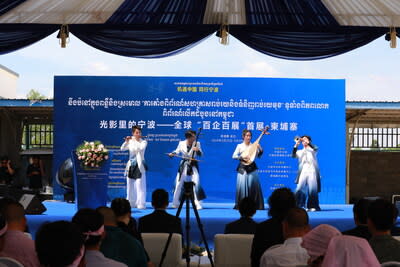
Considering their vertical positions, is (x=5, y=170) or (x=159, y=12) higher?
(x=159, y=12)

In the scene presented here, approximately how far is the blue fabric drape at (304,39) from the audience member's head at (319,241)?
3409 millimetres

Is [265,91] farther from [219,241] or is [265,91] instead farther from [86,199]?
[219,241]

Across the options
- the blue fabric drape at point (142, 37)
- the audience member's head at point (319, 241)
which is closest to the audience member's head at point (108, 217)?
the audience member's head at point (319, 241)

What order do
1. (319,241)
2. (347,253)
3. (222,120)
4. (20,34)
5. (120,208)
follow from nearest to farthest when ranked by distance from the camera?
(347,253) → (319,241) → (120,208) → (20,34) → (222,120)

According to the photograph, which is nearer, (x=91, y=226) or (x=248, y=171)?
(x=91, y=226)

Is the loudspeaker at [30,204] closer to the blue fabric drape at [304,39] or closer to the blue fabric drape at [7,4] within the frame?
the blue fabric drape at [7,4]

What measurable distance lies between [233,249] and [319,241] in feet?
5.68

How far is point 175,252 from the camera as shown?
374cm

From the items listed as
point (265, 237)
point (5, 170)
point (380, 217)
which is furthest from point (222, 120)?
point (380, 217)

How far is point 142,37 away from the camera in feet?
17.0

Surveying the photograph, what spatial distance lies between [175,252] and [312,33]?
2.58m

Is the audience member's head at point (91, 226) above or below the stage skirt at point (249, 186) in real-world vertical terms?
above

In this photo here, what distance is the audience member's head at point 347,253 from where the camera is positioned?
168cm

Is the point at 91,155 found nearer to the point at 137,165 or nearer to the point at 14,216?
the point at 137,165
